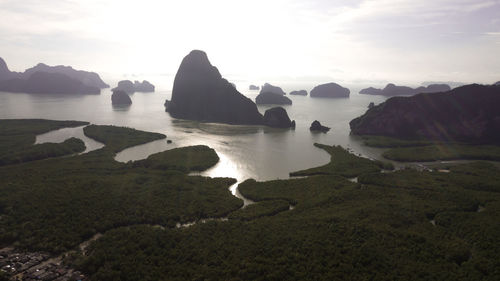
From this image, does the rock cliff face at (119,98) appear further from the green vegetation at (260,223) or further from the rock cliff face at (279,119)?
the green vegetation at (260,223)

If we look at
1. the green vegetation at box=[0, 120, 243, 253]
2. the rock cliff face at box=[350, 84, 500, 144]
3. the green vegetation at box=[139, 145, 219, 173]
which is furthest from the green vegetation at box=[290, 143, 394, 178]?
the rock cliff face at box=[350, 84, 500, 144]

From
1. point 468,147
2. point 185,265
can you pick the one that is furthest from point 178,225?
point 468,147

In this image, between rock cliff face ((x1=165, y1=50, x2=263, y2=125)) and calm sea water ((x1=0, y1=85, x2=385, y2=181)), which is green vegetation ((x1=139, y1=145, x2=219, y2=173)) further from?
rock cliff face ((x1=165, y1=50, x2=263, y2=125))

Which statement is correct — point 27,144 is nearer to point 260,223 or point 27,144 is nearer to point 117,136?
point 117,136

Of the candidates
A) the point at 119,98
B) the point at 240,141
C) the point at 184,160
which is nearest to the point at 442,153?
the point at 240,141

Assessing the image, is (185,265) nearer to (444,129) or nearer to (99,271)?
(99,271)

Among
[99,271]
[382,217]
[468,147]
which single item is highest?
[468,147]
